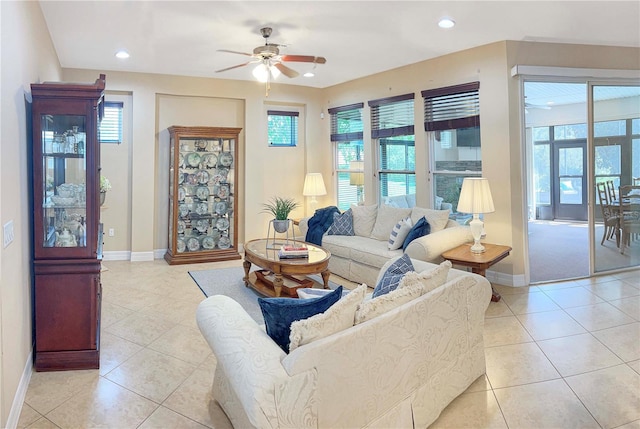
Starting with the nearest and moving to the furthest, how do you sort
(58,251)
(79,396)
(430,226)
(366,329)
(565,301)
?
(366,329) → (79,396) → (58,251) → (565,301) → (430,226)

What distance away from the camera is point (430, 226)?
4.72 m

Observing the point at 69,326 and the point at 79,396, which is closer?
the point at 79,396

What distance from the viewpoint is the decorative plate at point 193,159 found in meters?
6.28

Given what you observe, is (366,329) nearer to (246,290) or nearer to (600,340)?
(600,340)

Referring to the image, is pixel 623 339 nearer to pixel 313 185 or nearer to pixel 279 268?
pixel 279 268

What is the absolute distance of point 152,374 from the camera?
282cm

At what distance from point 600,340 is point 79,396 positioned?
12.5 feet

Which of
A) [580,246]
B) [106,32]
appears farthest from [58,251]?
[580,246]

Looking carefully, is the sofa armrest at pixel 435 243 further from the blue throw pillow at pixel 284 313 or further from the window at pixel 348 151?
the blue throw pillow at pixel 284 313

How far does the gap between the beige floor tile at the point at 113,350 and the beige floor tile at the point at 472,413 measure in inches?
87.8

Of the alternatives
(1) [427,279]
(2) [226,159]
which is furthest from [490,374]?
(2) [226,159]

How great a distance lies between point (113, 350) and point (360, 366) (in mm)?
2311

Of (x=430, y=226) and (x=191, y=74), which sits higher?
(x=191, y=74)

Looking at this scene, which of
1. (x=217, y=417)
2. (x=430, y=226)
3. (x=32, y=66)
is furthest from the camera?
(x=430, y=226)
